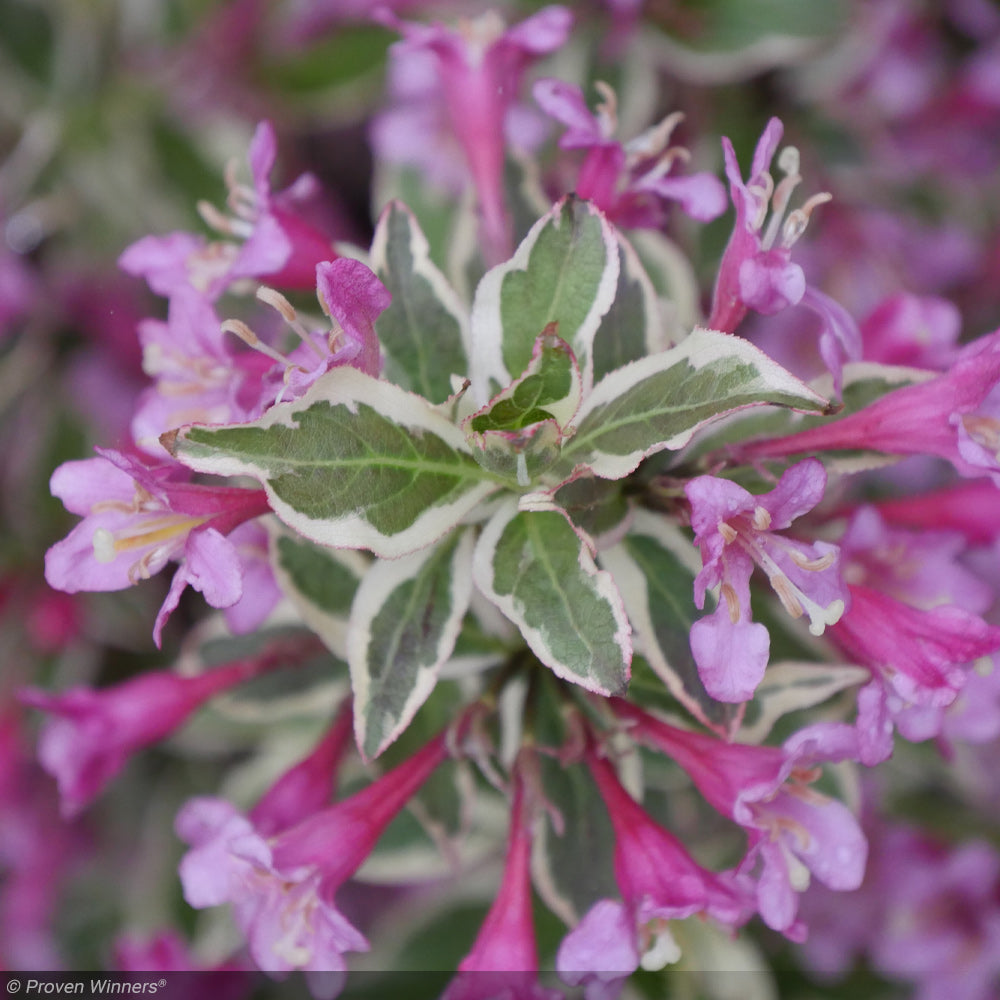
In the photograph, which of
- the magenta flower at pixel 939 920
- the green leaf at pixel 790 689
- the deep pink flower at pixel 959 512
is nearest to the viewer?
the green leaf at pixel 790 689

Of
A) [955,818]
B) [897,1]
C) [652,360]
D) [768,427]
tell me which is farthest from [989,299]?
[652,360]

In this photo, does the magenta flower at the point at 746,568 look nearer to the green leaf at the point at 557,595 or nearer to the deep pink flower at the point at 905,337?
the green leaf at the point at 557,595

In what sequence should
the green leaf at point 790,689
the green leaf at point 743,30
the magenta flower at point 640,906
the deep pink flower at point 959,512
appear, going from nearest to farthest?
the magenta flower at point 640,906 < the green leaf at point 790,689 < the deep pink flower at point 959,512 < the green leaf at point 743,30

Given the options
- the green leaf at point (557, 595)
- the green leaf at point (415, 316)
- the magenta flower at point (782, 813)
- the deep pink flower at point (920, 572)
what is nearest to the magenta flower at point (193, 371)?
the green leaf at point (415, 316)

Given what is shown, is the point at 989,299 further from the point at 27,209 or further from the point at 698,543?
the point at 27,209

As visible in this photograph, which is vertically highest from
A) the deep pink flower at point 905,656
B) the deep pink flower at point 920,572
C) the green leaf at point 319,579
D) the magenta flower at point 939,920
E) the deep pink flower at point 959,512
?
the deep pink flower at point 905,656

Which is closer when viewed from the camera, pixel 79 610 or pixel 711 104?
pixel 79 610

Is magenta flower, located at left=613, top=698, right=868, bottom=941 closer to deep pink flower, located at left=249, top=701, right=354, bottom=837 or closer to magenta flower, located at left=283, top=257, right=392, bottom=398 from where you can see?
deep pink flower, located at left=249, top=701, right=354, bottom=837

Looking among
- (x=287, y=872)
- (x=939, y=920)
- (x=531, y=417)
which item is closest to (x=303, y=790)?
(x=287, y=872)
